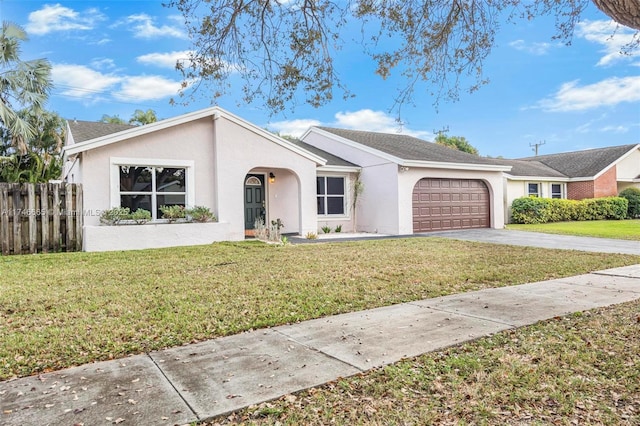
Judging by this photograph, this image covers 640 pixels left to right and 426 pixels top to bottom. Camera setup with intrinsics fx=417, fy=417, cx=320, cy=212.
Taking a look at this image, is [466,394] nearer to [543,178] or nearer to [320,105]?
[320,105]

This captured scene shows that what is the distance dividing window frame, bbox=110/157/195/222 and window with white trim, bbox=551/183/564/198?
22.7 meters

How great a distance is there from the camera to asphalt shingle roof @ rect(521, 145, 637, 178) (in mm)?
26611

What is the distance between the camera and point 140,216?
41.1ft

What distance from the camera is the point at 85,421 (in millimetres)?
2867

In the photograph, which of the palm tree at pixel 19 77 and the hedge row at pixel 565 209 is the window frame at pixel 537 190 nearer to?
the hedge row at pixel 565 209

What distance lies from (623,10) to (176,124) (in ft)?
39.6

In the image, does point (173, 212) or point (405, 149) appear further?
point (405, 149)

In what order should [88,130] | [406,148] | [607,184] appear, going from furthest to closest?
[607,184]
[406,148]
[88,130]

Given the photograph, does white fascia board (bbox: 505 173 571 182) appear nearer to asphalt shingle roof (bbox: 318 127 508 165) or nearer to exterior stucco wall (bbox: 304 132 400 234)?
asphalt shingle roof (bbox: 318 127 508 165)

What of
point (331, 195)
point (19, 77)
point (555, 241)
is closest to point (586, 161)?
point (555, 241)

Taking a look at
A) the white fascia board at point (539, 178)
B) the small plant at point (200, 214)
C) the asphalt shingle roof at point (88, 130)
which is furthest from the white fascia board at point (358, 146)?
the white fascia board at point (539, 178)

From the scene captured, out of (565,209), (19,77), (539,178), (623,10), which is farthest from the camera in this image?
(539,178)

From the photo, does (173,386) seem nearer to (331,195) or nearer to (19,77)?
(331,195)

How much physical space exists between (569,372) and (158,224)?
11709 millimetres
